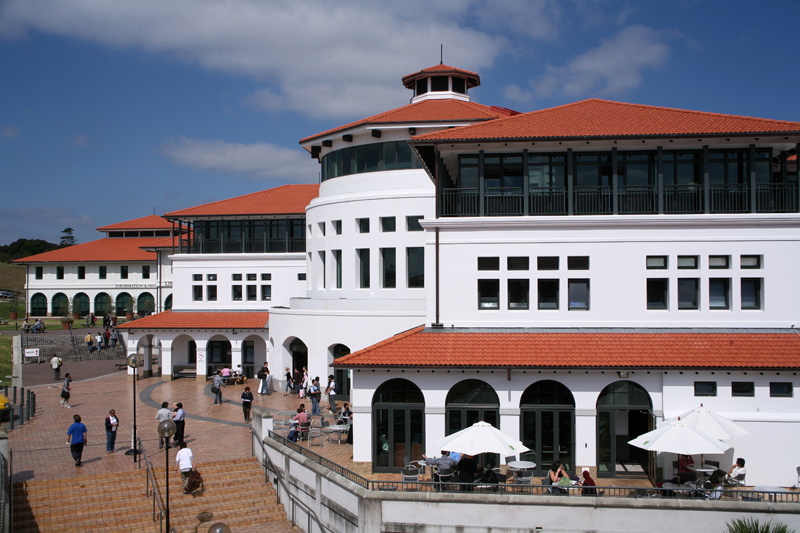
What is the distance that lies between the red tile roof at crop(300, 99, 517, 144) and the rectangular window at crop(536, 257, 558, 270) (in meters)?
11.4

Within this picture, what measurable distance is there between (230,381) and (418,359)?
2014cm

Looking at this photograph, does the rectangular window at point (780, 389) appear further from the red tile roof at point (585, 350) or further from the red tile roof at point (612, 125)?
the red tile roof at point (612, 125)

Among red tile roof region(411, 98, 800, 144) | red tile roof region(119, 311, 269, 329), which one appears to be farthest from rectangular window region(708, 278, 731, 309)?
red tile roof region(119, 311, 269, 329)

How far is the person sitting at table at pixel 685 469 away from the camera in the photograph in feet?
53.2

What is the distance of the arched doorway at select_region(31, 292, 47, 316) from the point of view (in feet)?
222

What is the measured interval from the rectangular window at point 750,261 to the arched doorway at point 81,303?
218ft

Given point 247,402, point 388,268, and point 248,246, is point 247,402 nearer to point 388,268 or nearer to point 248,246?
point 388,268

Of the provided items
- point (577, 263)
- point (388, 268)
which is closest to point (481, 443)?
point (577, 263)

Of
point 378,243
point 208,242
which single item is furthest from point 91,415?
point 208,242

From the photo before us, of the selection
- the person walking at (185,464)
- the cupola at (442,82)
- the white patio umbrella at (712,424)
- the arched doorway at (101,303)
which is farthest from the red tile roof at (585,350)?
the arched doorway at (101,303)

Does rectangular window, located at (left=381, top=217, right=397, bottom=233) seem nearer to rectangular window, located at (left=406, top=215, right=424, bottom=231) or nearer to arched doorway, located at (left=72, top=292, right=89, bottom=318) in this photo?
rectangular window, located at (left=406, top=215, right=424, bottom=231)

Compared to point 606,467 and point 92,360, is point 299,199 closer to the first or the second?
point 92,360

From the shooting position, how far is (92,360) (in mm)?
45344

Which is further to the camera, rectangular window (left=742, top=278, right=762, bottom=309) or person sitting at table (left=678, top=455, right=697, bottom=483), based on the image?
rectangular window (left=742, top=278, right=762, bottom=309)
